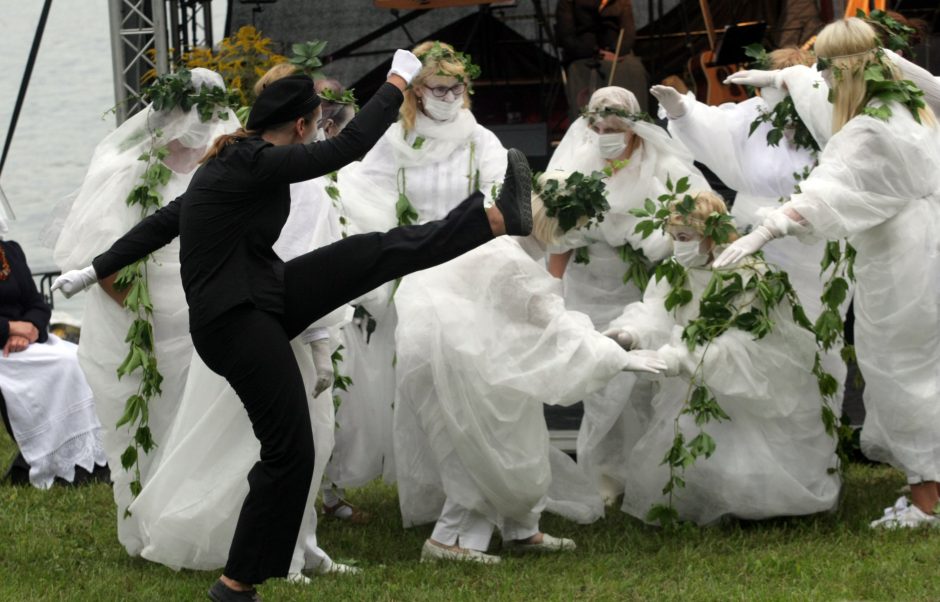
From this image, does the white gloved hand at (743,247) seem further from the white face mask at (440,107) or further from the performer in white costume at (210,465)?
the white face mask at (440,107)

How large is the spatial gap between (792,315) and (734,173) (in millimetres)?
1056

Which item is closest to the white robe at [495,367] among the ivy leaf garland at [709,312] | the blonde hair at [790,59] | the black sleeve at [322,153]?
the ivy leaf garland at [709,312]

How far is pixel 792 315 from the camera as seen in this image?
585 cm

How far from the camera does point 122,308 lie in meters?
5.64

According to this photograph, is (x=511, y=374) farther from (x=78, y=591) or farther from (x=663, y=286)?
(x=78, y=591)

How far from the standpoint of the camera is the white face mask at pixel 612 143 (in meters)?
6.44

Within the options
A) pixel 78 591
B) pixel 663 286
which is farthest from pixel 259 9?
pixel 78 591

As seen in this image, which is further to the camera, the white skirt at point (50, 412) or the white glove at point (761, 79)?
the white skirt at point (50, 412)

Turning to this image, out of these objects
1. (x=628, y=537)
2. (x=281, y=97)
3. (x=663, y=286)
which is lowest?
(x=628, y=537)

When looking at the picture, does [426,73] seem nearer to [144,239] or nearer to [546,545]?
[144,239]

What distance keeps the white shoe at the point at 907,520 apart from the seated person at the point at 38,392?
13.8 feet

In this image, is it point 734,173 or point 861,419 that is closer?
point 734,173

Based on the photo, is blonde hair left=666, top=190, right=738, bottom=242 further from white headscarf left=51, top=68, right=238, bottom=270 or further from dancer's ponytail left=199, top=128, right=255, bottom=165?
dancer's ponytail left=199, top=128, right=255, bottom=165

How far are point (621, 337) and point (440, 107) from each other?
143cm
